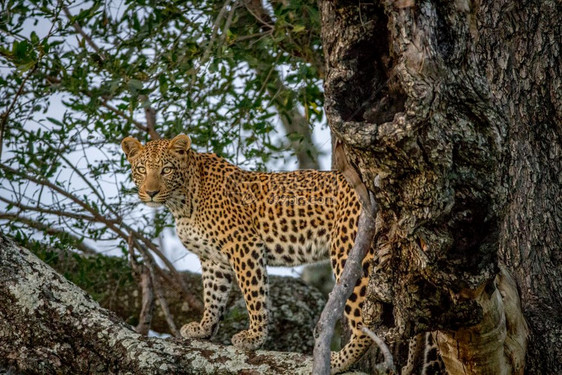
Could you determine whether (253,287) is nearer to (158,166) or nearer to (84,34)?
(158,166)

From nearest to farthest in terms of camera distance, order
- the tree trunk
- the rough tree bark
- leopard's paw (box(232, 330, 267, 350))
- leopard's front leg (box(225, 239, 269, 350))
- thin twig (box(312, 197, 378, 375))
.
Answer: the rough tree bark, thin twig (box(312, 197, 378, 375)), the tree trunk, leopard's paw (box(232, 330, 267, 350)), leopard's front leg (box(225, 239, 269, 350))

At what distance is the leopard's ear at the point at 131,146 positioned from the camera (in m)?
8.27

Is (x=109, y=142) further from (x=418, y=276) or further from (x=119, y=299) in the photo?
(x=418, y=276)

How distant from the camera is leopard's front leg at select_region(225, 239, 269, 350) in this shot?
7.59 m

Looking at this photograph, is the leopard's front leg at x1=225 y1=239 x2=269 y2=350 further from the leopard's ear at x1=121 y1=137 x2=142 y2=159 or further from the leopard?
the leopard's ear at x1=121 y1=137 x2=142 y2=159

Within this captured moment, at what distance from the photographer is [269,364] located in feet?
18.0

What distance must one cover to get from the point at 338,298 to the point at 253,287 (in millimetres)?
3770

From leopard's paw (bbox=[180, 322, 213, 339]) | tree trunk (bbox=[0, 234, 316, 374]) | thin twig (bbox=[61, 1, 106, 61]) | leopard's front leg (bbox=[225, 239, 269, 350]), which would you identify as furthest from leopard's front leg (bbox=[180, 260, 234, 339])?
tree trunk (bbox=[0, 234, 316, 374])

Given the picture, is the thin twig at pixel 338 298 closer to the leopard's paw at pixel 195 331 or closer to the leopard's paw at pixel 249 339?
the leopard's paw at pixel 249 339

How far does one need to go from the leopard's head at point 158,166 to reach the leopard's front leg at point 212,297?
31.2 inches

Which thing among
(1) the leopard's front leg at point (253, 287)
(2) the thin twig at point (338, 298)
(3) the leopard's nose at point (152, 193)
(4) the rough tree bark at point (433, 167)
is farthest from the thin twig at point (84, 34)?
(4) the rough tree bark at point (433, 167)

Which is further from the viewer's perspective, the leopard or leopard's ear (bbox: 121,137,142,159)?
leopard's ear (bbox: 121,137,142,159)

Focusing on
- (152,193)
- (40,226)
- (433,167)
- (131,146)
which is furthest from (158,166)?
(433,167)

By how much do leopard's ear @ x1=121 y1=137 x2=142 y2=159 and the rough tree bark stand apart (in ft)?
14.7
